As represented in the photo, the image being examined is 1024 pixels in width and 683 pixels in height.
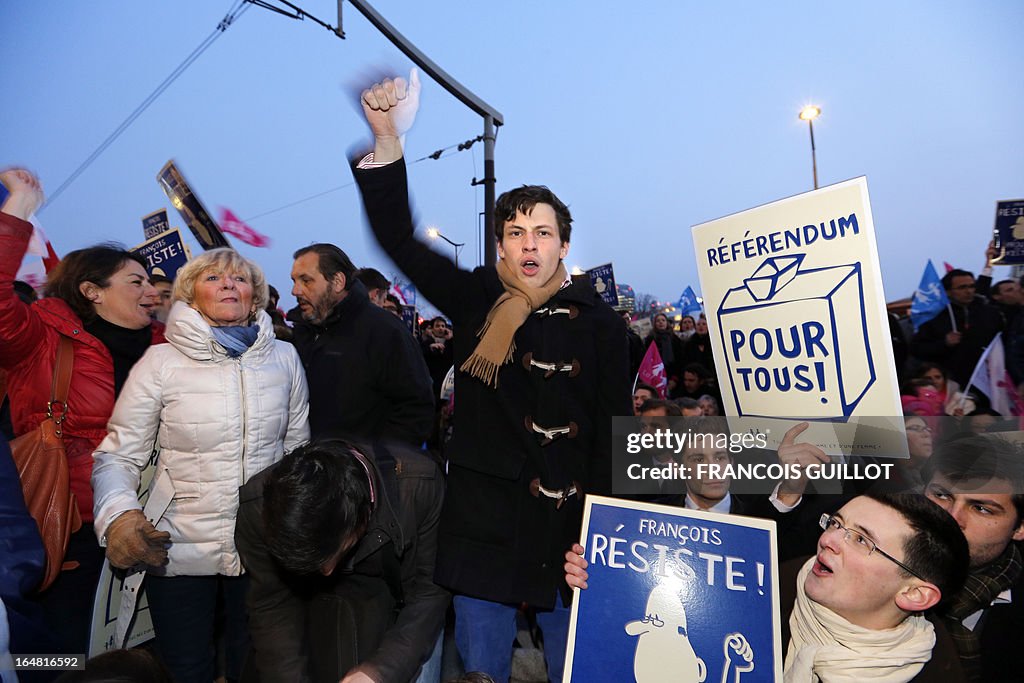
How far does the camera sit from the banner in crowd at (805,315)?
86.8 inches

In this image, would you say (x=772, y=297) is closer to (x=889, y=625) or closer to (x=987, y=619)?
(x=889, y=625)

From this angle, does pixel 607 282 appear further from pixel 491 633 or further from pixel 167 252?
pixel 491 633

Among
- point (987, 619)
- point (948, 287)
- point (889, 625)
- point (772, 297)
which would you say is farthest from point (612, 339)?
point (948, 287)

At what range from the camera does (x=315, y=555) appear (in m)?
1.93

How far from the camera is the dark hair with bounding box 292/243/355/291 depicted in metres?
3.56

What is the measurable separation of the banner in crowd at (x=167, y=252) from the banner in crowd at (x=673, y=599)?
440 centimetres

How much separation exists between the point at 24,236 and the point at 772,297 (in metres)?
2.85

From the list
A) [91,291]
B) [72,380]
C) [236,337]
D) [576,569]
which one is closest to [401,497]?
[576,569]

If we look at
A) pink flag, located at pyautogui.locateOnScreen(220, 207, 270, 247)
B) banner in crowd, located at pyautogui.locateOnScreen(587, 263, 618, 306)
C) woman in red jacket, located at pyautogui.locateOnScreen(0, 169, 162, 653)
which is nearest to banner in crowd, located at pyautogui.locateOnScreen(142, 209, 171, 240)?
pink flag, located at pyautogui.locateOnScreen(220, 207, 270, 247)

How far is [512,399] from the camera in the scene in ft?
7.67

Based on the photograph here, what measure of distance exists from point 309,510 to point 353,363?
160 cm

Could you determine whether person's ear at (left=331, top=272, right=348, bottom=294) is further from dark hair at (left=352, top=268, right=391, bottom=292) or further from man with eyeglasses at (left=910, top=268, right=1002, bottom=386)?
man with eyeglasses at (left=910, top=268, right=1002, bottom=386)

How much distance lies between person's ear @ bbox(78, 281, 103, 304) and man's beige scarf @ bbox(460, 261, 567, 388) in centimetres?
195

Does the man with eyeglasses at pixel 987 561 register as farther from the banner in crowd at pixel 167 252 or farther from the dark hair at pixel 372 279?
the banner in crowd at pixel 167 252
